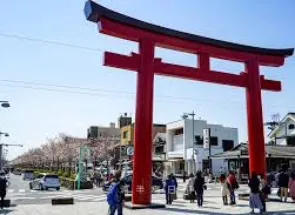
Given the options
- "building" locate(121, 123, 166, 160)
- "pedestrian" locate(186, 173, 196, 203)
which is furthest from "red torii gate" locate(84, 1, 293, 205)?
"building" locate(121, 123, 166, 160)

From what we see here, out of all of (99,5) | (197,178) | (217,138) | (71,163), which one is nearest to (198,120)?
(217,138)

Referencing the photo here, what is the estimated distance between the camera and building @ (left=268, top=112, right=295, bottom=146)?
4972 cm

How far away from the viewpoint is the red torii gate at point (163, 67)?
56.4 ft

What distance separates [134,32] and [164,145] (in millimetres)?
47723

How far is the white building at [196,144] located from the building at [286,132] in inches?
296

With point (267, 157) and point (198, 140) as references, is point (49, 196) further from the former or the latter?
point (198, 140)

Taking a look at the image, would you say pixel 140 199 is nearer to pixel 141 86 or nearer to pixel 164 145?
pixel 141 86

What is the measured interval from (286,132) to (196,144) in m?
12.5

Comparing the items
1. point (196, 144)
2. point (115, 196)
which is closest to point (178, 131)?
point (196, 144)

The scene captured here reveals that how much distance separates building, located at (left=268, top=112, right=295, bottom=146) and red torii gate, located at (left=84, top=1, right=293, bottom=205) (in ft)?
94.7

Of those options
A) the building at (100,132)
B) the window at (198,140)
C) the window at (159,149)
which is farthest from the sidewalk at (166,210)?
the building at (100,132)

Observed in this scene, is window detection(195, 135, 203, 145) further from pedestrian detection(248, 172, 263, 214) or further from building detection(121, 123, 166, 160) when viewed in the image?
pedestrian detection(248, 172, 263, 214)

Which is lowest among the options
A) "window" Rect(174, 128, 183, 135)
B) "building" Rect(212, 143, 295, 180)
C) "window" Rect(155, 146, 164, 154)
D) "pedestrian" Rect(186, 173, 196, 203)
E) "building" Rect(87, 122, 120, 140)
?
"pedestrian" Rect(186, 173, 196, 203)

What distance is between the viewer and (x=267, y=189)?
742 inches
